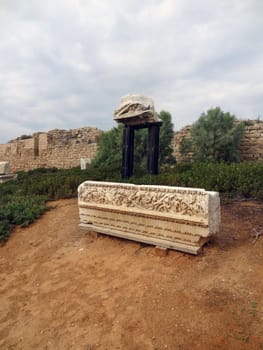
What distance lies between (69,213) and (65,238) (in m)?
1.09

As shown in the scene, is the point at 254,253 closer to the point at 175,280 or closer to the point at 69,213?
the point at 175,280

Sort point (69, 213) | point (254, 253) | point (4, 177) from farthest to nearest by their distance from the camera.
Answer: point (4, 177) < point (69, 213) < point (254, 253)

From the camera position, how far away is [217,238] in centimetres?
359

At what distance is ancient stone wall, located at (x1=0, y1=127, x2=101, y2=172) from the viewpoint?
15.8 metres

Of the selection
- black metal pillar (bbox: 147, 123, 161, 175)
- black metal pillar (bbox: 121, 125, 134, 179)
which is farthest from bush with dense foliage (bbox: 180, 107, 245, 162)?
black metal pillar (bbox: 121, 125, 134, 179)

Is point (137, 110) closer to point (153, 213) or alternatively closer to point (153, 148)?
point (153, 148)

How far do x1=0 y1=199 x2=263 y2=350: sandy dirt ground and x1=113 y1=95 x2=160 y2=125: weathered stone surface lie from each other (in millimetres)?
4014

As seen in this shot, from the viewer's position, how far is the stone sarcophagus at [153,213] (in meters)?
3.22

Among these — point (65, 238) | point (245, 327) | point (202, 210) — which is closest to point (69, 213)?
point (65, 238)

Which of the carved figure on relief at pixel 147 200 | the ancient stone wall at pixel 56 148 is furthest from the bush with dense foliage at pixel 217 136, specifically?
the carved figure on relief at pixel 147 200

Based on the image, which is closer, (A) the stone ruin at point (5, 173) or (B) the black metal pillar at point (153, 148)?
(B) the black metal pillar at point (153, 148)

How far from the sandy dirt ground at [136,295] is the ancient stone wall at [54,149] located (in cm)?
1170

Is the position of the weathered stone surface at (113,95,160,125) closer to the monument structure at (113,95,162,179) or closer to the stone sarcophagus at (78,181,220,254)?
the monument structure at (113,95,162,179)

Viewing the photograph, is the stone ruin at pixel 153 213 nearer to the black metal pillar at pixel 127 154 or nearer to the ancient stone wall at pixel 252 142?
the black metal pillar at pixel 127 154
